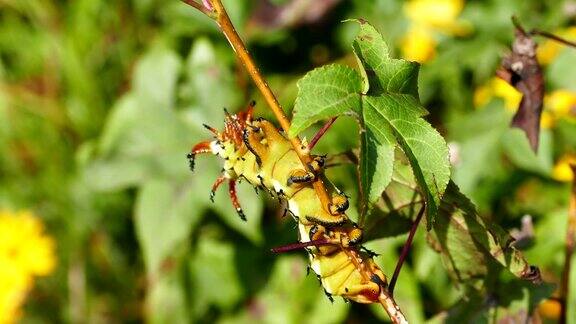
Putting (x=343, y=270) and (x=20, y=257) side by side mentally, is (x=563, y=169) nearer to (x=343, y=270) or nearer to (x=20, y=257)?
(x=343, y=270)

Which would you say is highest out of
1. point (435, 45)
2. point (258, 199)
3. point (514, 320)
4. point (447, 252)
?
point (435, 45)

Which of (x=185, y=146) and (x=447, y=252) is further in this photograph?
(x=185, y=146)

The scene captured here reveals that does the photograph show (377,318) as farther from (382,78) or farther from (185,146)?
(382,78)

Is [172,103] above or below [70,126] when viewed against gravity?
below

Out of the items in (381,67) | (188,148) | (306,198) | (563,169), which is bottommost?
(306,198)

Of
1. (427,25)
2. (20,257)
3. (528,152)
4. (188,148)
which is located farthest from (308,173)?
(20,257)

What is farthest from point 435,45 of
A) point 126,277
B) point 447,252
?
point 447,252
